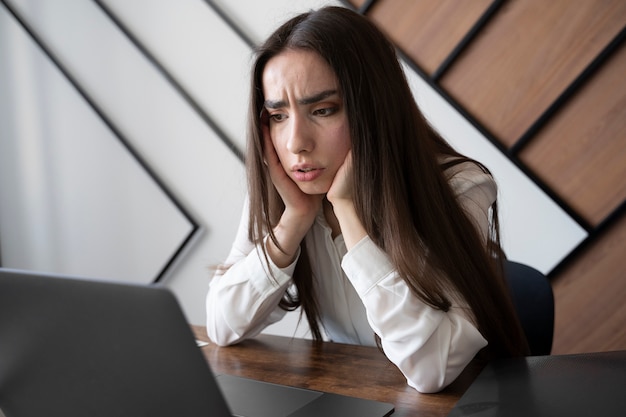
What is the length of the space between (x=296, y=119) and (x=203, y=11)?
4.54 feet

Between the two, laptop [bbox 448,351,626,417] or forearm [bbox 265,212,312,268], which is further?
forearm [bbox 265,212,312,268]

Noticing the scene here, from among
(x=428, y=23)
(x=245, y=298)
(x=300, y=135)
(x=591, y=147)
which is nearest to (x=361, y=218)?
(x=300, y=135)

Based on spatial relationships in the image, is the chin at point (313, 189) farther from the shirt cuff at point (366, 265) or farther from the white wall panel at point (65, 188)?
the white wall panel at point (65, 188)

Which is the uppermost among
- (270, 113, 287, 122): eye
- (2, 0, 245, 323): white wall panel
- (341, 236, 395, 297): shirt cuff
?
(270, 113, 287, 122): eye

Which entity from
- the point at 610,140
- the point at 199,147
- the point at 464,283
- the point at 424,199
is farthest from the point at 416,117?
the point at 199,147

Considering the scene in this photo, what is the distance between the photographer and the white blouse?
92cm

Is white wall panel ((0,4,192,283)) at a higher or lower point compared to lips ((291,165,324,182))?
lower

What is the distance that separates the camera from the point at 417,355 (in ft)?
2.99

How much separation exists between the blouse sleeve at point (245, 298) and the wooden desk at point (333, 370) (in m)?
0.03

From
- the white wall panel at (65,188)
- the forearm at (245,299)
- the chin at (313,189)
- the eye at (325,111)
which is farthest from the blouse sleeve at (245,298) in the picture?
the white wall panel at (65,188)

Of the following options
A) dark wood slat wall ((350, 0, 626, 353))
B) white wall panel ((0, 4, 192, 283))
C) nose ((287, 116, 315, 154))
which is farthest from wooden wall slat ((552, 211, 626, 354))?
white wall panel ((0, 4, 192, 283))

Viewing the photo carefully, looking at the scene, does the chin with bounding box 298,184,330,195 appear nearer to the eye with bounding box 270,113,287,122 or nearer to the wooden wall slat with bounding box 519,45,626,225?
the eye with bounding box 270,113,287,122

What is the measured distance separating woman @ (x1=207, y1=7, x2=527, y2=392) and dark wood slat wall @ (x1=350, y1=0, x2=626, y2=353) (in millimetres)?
645

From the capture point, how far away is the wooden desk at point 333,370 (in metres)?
0.87
